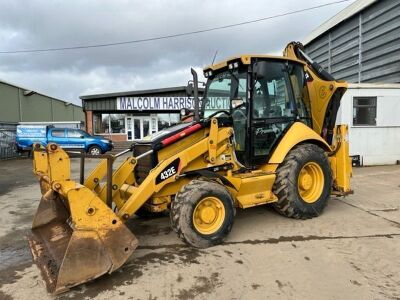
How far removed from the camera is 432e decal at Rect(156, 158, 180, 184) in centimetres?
457

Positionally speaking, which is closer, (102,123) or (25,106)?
(102,123)

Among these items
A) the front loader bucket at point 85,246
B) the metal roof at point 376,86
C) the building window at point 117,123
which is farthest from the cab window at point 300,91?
the building window at point 117,123

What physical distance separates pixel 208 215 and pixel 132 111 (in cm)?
2361

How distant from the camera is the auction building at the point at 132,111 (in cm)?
2662

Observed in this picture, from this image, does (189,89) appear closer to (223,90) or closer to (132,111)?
(223,90)

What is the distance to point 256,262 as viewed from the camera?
14.0 ft

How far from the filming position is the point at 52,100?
42.6 meters

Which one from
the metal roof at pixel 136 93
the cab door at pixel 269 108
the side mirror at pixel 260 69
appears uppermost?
the metal roof at pixel 136 93

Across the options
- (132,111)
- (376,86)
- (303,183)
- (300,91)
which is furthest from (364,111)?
(132,111)

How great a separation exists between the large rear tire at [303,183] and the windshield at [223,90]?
1.19 meters

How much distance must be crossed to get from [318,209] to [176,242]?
7.83 ft

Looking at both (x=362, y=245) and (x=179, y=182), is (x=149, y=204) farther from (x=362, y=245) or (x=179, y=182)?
(x=362, y=245)

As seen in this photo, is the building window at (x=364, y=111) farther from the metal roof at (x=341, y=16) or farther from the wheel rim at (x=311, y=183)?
the wheel rim at (x=311, y=183)

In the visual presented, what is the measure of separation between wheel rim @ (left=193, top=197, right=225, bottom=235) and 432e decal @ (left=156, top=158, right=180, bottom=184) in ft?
1.69
